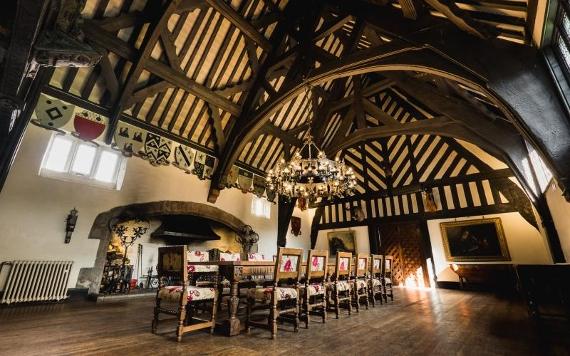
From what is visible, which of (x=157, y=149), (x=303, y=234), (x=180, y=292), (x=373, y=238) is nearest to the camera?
(x=180, y=292)

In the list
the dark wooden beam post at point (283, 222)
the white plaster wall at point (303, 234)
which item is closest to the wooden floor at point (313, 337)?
the dark wooden beam post at point (283, 222)

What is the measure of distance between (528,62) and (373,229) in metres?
7.28

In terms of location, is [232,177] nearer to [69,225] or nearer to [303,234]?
[69,225]

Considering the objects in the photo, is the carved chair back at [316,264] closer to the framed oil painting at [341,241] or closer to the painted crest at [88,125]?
the painted crest at [88,125]

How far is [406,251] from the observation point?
8266 mm

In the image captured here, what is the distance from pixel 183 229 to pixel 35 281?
8.95 feet

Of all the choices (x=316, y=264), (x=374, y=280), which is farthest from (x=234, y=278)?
(x=374, y=280)

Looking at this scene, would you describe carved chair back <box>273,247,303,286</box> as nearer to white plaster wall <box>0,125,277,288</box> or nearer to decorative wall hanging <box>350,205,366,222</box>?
white plaster wall <box>0,125,277,288</box>

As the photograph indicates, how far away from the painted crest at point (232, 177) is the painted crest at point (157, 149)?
165cm

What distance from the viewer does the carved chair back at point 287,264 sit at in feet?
8.54

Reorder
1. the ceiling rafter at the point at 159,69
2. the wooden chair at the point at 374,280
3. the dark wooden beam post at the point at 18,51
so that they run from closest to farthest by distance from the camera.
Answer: the dark wooden beam post at the point at 18,51, the ceiling rafter at the point at 159,69, the wooden chair at the point at 374,280

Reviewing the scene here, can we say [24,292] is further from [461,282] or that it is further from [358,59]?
[461,282]

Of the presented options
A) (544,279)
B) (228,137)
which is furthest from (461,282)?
(228,137)

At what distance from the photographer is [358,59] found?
402cm
